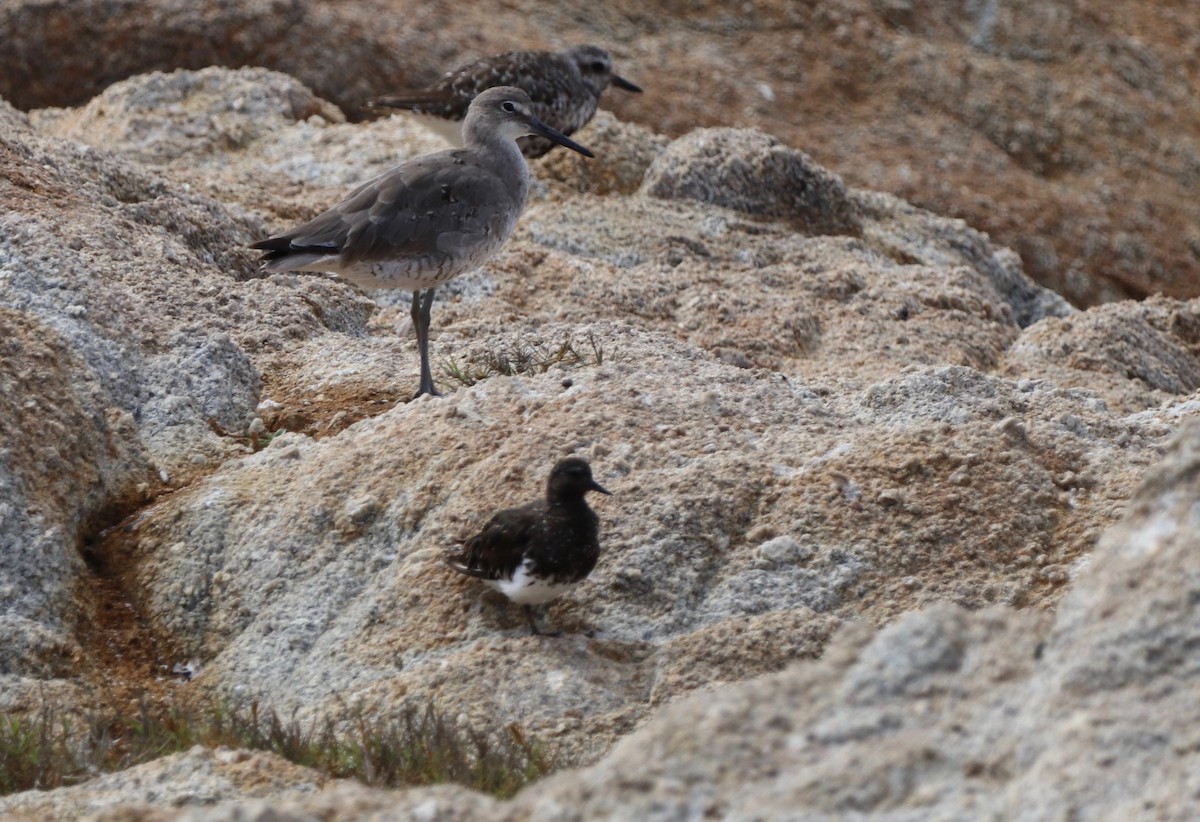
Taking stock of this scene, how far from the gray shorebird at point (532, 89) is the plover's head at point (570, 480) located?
6433 mm

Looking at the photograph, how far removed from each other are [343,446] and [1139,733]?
14.9 ft

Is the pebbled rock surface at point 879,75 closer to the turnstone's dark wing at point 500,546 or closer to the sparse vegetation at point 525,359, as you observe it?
the sparse vegetation at point 525,359

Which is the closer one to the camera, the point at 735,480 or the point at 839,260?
the point at 735,480

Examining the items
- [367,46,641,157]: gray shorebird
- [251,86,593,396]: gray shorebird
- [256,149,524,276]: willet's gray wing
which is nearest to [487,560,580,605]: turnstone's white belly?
[251,86,593,396]: gray shorebird

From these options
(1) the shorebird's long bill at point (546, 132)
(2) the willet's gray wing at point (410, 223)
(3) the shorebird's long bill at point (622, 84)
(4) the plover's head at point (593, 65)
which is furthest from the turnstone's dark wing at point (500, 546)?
(3) the shorebird's long bill at point (622, 84)

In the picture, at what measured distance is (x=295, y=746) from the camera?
5699 mm

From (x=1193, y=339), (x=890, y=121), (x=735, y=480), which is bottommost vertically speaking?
(x=890, y=121)

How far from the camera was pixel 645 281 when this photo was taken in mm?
11102

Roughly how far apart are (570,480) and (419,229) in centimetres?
257

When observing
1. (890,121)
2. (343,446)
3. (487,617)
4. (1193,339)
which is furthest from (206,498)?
(890,121)

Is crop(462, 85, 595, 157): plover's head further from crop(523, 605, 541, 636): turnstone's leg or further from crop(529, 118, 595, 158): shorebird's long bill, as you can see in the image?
crop(523, 605, 541, 636): turnstone's leg

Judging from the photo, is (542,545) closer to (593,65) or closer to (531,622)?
(531,622)

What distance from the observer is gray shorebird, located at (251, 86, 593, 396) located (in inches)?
336

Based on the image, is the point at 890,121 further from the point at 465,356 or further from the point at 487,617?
the point at 487,617
